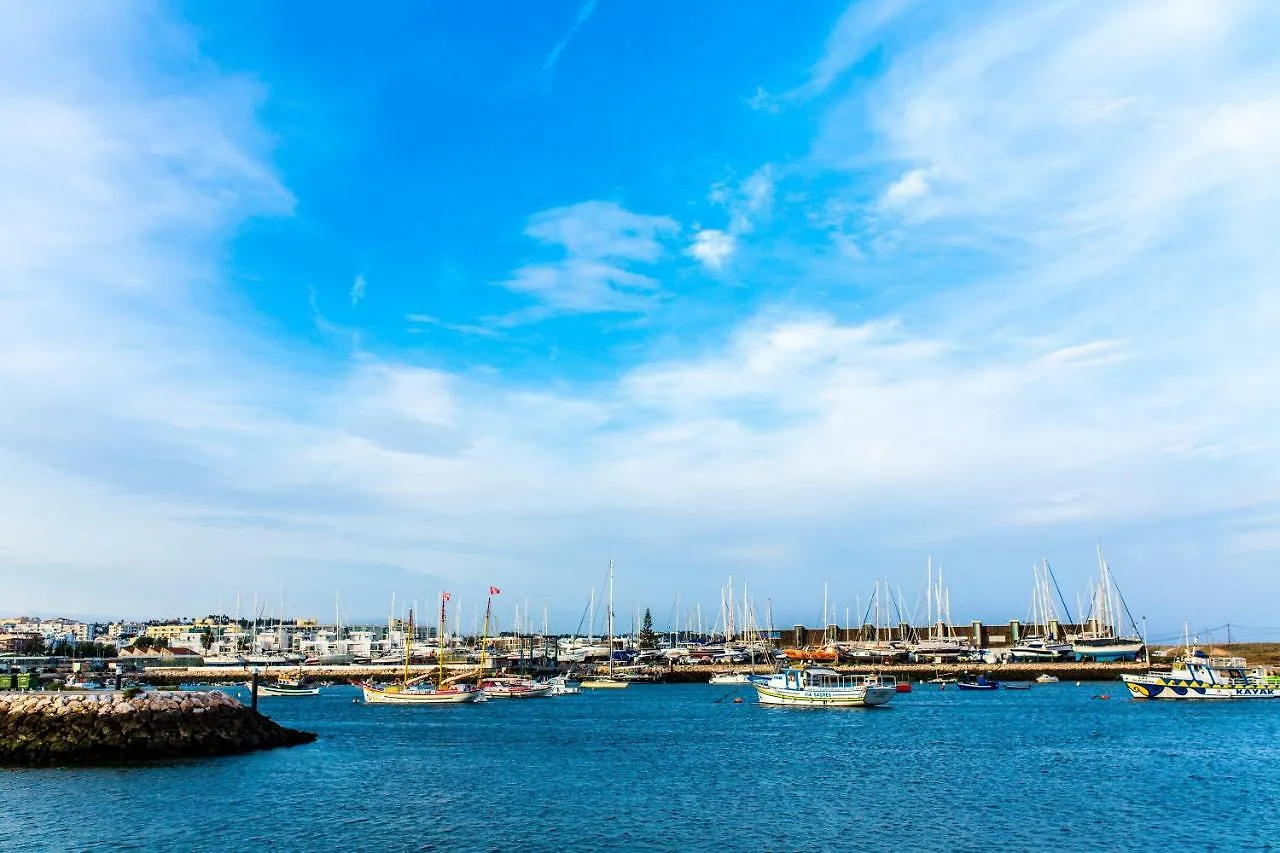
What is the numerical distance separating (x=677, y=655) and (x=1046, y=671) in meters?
70.7

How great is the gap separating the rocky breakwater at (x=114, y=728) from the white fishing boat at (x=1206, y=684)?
283 feet

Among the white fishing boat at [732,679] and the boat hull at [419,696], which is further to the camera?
the white fishing boat at [732,679]

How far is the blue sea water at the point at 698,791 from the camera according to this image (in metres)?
34.7

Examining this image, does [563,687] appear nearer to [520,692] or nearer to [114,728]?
[520,692]

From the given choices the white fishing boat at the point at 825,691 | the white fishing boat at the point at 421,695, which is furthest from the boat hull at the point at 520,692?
the white fishing boat at the point at 825,691

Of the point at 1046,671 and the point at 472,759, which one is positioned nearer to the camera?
the point at 472,759

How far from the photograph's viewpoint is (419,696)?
11181 cm

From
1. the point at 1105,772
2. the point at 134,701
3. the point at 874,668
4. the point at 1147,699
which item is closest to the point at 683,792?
the point at 1105,772

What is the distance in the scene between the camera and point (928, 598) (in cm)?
17988

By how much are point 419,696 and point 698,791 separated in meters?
74.1

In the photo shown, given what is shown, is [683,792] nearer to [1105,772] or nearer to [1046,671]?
[1105,772]

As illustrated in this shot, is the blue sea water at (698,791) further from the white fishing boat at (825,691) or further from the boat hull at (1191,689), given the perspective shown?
the boat hull at (1191,689)

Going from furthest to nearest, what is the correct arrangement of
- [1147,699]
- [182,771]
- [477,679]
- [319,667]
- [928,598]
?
[319,667]
[928,598]
[477,679]
[1147,699]
[182,771]

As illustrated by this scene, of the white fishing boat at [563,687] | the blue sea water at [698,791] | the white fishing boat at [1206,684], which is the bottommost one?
the white fishing boat at [563,687]
